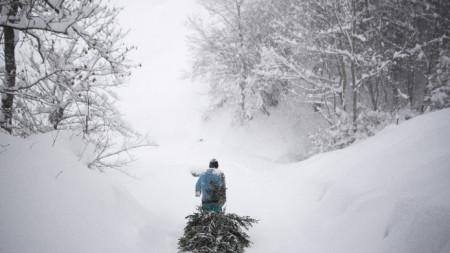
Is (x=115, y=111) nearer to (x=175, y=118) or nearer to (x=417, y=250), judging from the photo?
(x=417, y=250)

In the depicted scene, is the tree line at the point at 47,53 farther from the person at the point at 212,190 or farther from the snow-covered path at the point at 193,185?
the snow-covered path at the point at 193,185

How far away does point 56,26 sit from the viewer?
9.35 ft

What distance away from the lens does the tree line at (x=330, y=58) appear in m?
8.71

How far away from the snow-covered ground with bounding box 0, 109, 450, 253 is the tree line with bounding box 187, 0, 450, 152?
432 centimetres

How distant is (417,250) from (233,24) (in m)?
15.6

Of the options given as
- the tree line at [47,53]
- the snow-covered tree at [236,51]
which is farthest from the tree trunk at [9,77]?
the snow-covered tree at [236,51]

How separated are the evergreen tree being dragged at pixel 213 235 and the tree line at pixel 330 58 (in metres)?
6.69

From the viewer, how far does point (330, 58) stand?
12203 millimetres

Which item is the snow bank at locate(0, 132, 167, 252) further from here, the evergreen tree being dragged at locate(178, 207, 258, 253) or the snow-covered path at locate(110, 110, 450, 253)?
the snow-covered path at locate(110, 110, 450, 253)

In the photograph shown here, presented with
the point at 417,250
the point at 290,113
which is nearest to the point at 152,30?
the point at 290,113

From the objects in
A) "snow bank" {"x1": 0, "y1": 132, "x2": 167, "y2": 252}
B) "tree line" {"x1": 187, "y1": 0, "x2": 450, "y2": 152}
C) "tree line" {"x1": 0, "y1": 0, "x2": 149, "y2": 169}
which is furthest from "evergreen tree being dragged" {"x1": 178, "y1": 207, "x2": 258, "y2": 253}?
"tree line" {"x1": 187, "y1": 0, "x2": 450, "y2": 152}

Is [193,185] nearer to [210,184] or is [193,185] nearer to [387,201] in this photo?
[210,184]

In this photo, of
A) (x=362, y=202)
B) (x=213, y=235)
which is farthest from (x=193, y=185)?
(x=362, y=202)

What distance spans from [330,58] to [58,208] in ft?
43.2
